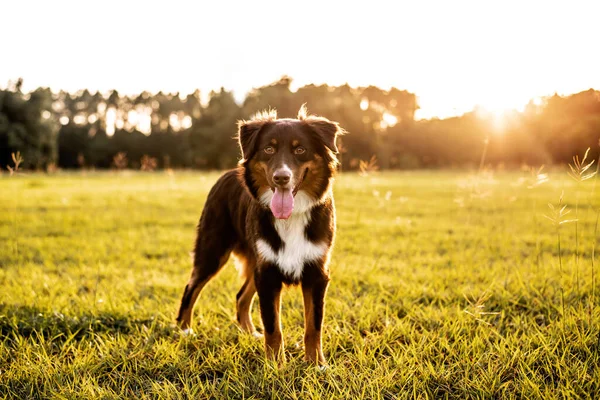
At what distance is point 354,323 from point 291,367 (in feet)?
3.51

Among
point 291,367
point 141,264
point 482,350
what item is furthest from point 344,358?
point 141,264

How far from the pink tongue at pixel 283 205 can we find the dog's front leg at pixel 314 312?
1.69ft

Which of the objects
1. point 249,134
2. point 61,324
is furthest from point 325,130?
point 61,324

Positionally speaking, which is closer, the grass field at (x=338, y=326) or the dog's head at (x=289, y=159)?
the grass field at (x=338, y=326)

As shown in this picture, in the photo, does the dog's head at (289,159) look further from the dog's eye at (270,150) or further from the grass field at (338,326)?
the grass field at (338,326)

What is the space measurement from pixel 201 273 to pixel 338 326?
1.36 m

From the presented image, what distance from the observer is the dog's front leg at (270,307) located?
3.45 meters

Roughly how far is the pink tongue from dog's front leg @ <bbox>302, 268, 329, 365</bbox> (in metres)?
0.51

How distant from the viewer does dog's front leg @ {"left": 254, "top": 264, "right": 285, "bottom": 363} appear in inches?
136

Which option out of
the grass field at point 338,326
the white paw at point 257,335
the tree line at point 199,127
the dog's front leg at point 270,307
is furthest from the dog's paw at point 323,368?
the tree line at point 199,127

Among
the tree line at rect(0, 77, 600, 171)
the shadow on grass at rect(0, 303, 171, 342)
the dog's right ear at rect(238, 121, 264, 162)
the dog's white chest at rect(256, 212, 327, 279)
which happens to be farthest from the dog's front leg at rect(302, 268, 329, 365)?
the tree line at rect(0, 77, 600, 171)

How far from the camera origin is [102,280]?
580 centimetres

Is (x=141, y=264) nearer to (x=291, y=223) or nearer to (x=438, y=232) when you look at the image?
(x=291, y=223)

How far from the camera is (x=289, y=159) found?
133 inches
